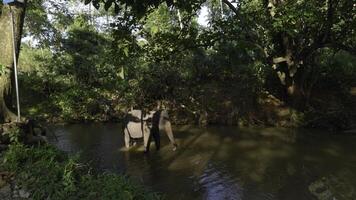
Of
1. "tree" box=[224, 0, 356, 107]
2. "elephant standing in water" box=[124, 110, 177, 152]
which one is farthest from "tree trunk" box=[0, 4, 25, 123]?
"tree" box=[224, 0, 356, 107]

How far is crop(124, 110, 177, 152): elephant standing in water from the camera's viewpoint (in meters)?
11.7

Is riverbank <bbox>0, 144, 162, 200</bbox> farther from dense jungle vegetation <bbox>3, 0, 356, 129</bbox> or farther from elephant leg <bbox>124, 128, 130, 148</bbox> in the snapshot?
dense jungle vegetation <bbox>3, 0, 356, 129</bbox>

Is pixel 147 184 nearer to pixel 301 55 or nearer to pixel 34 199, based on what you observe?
pixel 34 199

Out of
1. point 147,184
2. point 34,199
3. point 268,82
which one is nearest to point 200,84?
point 268,82

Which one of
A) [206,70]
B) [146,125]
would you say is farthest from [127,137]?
[206,70]

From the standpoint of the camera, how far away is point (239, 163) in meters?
10.6

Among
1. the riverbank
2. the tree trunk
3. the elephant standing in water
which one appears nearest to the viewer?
the riverbank

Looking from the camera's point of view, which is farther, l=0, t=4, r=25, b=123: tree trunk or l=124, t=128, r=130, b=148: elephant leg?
l=124, t=128, r=130, b=148: elephant leg

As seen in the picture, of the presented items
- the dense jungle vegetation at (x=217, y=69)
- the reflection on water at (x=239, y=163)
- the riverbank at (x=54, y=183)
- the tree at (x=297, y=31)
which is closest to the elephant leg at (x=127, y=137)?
the reflection on water at (x=239, y=163)

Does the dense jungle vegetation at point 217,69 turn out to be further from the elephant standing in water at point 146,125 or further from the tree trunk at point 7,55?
the tree trunk at point 7,55

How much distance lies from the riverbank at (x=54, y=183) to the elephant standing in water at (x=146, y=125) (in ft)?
16.9

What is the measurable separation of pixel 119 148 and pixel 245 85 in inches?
289

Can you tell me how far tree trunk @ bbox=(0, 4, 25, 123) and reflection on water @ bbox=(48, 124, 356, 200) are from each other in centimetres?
220

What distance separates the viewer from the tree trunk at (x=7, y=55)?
9.03 metres
